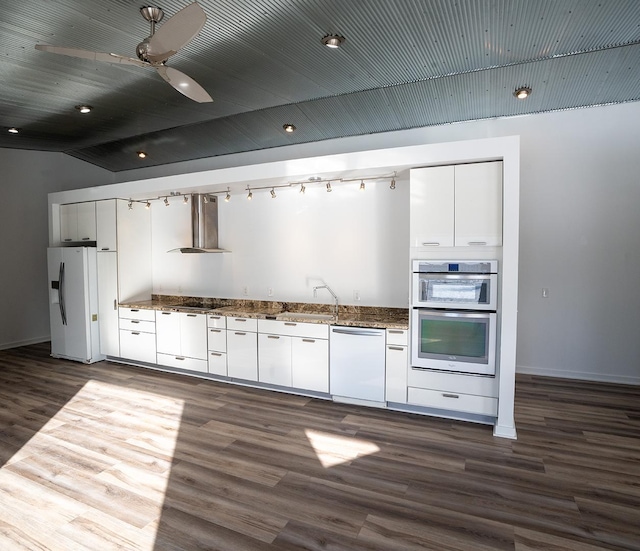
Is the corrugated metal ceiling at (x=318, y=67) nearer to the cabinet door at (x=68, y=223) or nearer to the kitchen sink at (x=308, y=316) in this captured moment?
the cabinet door at (x=68, y=223)

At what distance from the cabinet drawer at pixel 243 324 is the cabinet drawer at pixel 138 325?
1.28m

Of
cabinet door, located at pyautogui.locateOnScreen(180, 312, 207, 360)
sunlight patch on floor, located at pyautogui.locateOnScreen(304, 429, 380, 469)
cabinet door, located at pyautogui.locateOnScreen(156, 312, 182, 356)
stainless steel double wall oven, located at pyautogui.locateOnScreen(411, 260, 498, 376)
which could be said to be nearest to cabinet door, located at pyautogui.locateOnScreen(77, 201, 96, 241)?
cabinet door, located at pyautogui.locateOnScreen(156, 312, 182, 356)

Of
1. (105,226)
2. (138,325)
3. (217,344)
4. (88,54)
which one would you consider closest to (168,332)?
(138,325)

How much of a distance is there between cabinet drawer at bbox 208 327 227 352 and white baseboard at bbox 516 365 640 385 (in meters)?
3.60

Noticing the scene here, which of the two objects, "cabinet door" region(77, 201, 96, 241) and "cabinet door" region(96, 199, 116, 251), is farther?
"cabinet door" region(77, 201, 96, 241)

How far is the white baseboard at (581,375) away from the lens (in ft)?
14.6

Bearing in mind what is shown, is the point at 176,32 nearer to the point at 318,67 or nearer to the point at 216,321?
the point at 318,67

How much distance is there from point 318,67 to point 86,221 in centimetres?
423

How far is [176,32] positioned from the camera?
214 cm

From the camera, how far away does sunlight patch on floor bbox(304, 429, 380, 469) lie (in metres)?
2.94

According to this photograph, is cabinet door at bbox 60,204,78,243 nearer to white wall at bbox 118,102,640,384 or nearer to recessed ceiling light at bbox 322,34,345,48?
white wall at bbox 118,102,640,384

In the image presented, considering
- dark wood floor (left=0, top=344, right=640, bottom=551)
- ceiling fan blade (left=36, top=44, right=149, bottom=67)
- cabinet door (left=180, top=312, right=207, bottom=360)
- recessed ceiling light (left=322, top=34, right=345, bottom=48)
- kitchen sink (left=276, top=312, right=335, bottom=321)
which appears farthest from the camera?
cabinet door (left=180, top=312, right=207, bottom=360)


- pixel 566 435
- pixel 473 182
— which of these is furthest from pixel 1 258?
pixel 566 435

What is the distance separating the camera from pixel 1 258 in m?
6.19
